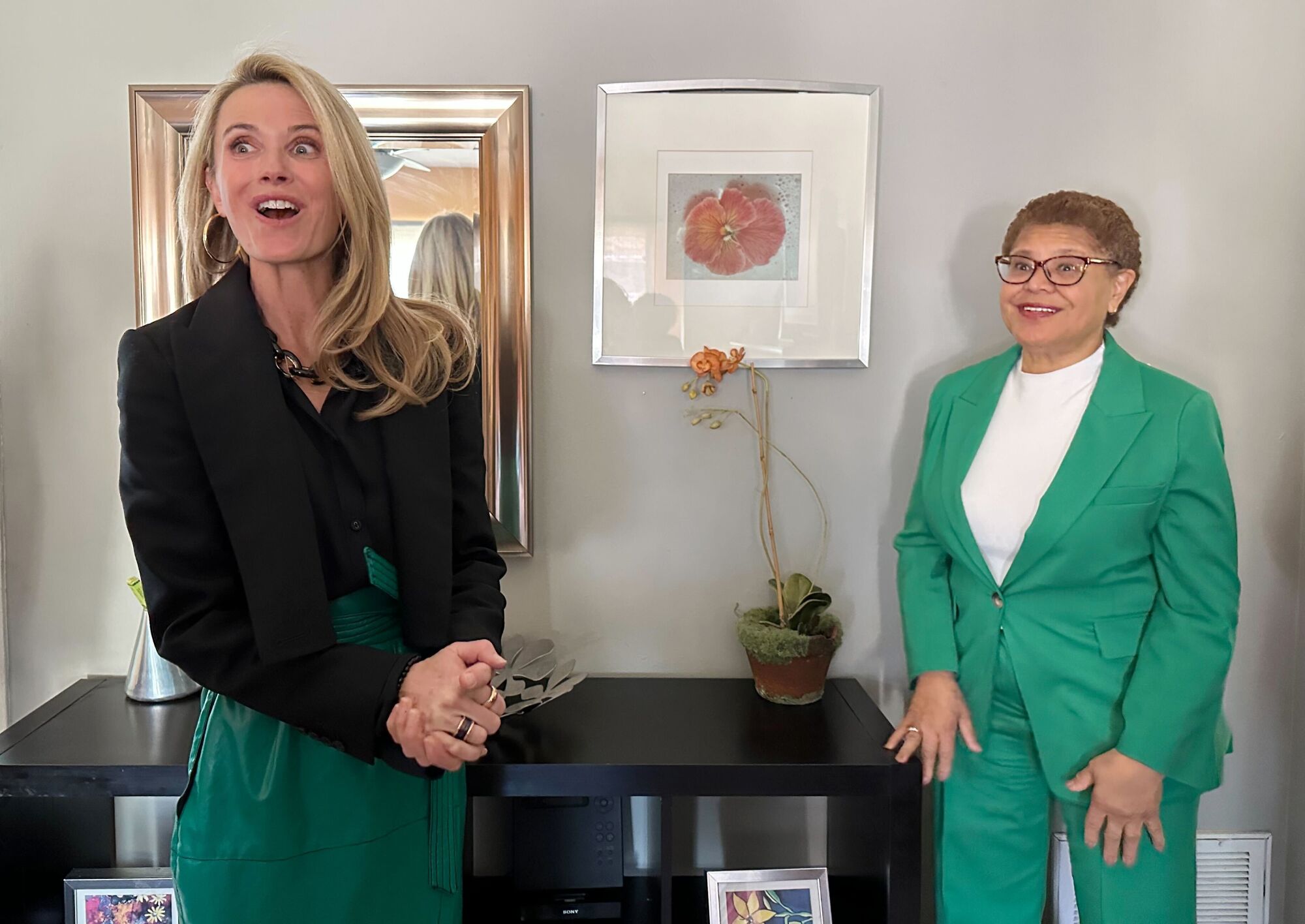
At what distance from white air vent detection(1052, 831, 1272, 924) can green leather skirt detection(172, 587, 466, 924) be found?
1408mm

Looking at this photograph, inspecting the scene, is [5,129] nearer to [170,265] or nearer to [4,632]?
[170,265]

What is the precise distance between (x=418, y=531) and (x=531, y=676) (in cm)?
58

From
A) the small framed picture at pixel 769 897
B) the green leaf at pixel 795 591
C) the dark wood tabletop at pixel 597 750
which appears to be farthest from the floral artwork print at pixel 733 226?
the small framed picture at pixel 769 897

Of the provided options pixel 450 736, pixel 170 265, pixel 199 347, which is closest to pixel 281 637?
pixel 450 736

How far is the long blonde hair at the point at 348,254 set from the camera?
3.65 ft

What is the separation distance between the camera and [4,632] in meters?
1.77

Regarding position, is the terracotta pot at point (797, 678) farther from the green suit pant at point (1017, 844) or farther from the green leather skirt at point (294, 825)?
the green leather skirt at point (294, 825)

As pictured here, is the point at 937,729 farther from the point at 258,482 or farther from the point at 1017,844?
the point at 258,482

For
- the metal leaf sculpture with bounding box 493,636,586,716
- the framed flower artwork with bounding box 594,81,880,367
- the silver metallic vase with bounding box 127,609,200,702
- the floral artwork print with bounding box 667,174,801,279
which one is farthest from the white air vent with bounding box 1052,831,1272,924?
the silver metallic vase with bounding box 127,609,200,702

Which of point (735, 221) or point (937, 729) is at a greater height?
point (735, 221)

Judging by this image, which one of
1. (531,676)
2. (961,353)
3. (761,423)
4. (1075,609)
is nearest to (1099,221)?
(961,353)

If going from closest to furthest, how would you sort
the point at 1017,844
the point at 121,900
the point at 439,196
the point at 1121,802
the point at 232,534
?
1. the point at 232,534
2. the point at 1121,802
3. the point at 1017,844
4. the point at 121,900
5. the point at 439,196

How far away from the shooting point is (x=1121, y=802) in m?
1.29

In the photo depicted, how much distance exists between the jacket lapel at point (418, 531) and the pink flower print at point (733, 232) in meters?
0.80
